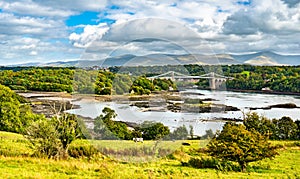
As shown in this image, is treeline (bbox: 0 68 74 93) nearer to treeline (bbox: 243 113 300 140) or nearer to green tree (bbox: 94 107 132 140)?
treeline (bbox: 243 113 300 140)

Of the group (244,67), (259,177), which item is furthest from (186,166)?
(244,67)

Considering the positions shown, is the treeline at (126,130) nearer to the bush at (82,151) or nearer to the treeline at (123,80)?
the bush at (82,151)

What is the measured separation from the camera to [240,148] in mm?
13438

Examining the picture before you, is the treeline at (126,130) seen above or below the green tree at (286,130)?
above

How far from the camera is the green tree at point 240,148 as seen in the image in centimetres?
1323

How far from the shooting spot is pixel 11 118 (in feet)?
87.5

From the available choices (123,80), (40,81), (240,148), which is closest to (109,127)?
(123,80)

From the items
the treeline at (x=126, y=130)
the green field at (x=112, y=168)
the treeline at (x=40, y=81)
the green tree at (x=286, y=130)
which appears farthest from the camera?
the treeline at (x=40, y=81)

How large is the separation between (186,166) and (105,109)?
503 cm

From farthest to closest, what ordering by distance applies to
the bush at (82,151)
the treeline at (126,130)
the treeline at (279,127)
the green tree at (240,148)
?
1. the treeline at (279,127)
2. the treeline at (126,130)
3. the bush at (82,151)
4. the green tree at (240,148)

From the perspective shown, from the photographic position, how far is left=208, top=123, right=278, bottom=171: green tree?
13234mm

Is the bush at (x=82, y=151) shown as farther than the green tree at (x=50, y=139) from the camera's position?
Yes

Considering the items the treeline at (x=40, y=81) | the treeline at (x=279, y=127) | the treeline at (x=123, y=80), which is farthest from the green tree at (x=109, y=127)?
the treeline at (x=40, y=81)

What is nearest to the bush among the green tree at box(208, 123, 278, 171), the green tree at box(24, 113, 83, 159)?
the green tree at box(24, 113, 83, 159)
